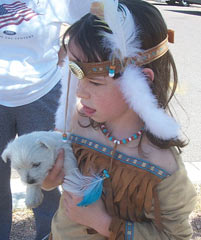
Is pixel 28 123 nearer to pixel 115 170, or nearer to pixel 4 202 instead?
pixel 4 202

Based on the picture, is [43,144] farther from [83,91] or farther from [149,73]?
[149,73]

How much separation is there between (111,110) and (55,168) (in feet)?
1.52

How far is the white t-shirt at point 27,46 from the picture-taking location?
89.1 inches

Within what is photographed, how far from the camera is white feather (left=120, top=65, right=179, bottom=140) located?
1.45 metres

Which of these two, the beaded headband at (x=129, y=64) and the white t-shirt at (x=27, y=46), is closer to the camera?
the beaded headband at (x=129, y=64)

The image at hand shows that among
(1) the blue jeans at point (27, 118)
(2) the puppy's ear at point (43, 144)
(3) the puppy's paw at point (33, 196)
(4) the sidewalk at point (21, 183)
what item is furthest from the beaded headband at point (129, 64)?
(4) the sidewalk at point (21, 183)

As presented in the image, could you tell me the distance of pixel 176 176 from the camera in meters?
1.51

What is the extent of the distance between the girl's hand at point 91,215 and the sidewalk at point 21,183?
1.72m

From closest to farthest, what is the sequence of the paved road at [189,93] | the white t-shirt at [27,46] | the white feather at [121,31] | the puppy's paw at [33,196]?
the white feather at [121,31]
the puppy's paw at [33,196]
the white t-shirt at [27,46]
the paved road at [189,93]

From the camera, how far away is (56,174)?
179 centimetres

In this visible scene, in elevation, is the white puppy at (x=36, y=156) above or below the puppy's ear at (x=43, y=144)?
below

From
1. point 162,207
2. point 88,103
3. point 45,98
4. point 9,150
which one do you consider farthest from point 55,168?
point 45,98

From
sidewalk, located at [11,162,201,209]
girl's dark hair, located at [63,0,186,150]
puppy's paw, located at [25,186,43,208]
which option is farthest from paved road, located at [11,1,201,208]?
puppy's paw, located at [25,186,43,208]

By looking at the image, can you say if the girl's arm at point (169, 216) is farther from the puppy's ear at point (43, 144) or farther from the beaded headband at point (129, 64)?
the puppy's ear at point (43, 144)
